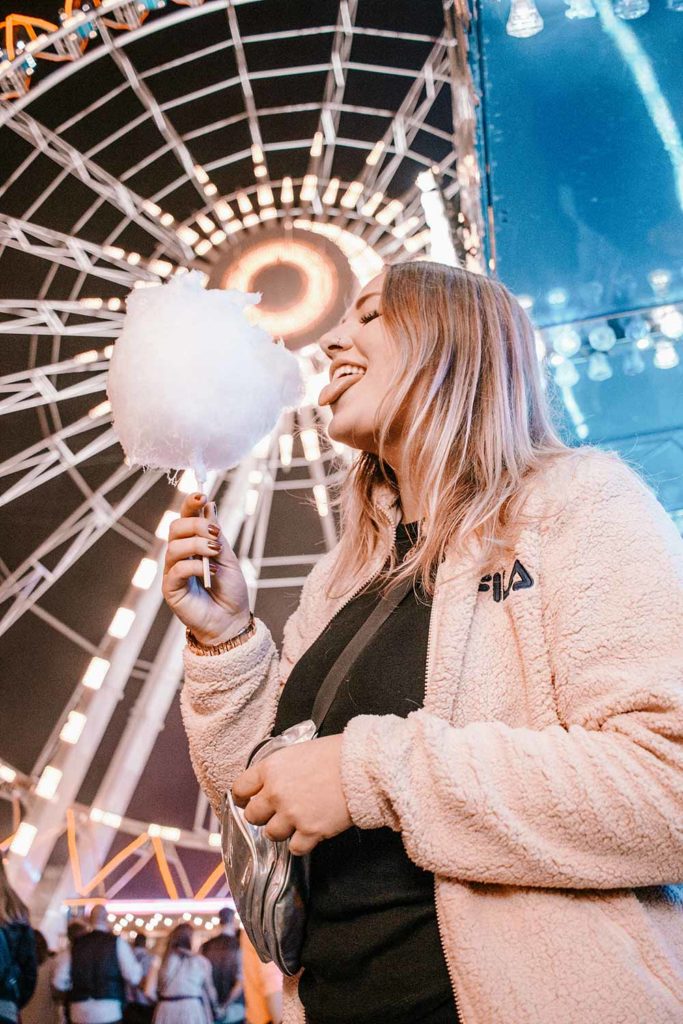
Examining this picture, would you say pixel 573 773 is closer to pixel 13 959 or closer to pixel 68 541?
pixel 13 959

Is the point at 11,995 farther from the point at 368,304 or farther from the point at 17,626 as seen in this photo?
the point at 368,304

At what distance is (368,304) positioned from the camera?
1582 mm

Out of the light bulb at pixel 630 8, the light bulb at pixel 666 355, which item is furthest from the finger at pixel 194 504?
the light bulb at pixel 630 8

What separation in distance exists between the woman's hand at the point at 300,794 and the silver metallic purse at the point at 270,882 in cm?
7

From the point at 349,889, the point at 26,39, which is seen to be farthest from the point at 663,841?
the point at 26,39

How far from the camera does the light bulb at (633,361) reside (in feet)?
8.47

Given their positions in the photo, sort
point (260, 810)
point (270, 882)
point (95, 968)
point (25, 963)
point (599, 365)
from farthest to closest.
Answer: point (95, 968), point (25, 963), point (599, 365), point (270, 882), point (260, 810)

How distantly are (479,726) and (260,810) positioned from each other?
0.99 feet

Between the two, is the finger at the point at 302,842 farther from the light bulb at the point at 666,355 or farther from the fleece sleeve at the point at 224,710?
the light bulb at the point at 666,355

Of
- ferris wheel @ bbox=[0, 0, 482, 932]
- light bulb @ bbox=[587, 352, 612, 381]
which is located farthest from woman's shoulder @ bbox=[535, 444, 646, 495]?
ferris wheel @ bbox=[0, 0, 482, 932]

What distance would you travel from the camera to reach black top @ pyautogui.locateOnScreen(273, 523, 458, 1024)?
893 mm

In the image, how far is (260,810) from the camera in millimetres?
900

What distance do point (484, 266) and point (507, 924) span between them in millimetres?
2551

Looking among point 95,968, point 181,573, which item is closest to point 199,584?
point 181,573
